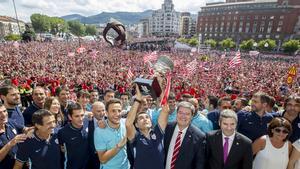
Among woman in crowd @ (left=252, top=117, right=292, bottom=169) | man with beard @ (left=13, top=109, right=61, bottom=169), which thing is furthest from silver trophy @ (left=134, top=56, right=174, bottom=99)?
woman in crowd @ (left=252, top=117, right=292, bottom=169)

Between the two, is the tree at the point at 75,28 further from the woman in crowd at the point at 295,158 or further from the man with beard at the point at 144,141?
the woman in crowd at the point at 295,158

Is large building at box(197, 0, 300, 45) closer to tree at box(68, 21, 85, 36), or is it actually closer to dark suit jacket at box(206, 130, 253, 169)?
tree at box(68, 21, 85, 36)

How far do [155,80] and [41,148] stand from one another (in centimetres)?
176

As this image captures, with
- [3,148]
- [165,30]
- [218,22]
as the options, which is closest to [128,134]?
[3,148]

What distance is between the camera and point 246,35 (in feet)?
277

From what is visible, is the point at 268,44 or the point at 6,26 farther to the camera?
the point at 6,26

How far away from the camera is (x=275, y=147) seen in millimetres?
3590

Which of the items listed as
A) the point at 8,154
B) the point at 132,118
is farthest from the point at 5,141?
the point at 132,118

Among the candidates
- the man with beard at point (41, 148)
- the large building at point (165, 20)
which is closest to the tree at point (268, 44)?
the man with beard at point (41, 148)

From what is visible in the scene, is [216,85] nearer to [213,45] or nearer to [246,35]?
[213,45]

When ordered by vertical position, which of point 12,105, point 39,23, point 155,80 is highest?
point 39,23

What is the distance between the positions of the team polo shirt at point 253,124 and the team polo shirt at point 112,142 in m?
2.19

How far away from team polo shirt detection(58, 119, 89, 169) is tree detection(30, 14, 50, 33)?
392 feet

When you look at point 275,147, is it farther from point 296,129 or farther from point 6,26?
point 6,26
